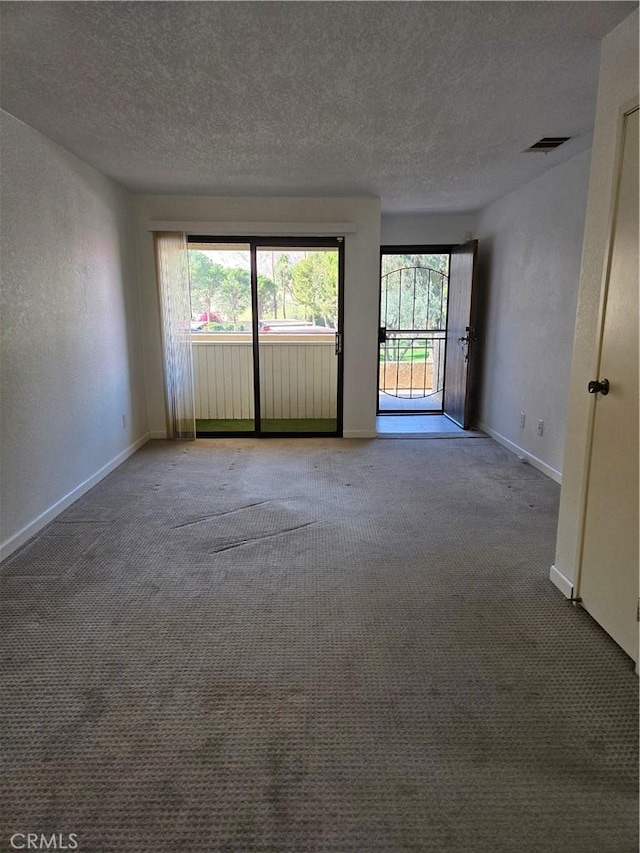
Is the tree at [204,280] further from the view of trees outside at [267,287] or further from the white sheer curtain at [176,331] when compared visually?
Answer: the white sheer curtain at [176,331]

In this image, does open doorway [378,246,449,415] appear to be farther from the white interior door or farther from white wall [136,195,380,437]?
the white interior door

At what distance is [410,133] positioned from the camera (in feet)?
9.68

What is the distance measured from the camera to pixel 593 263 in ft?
6.64

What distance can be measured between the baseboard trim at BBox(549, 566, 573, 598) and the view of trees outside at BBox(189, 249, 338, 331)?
402 centimetres

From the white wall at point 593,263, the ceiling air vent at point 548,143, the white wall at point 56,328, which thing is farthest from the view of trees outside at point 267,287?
the white wall at point 593,263

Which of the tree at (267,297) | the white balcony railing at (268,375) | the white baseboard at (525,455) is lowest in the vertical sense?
the white baseboard at (525,455)

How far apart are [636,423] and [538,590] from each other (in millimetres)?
965

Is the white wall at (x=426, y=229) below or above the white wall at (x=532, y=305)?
above

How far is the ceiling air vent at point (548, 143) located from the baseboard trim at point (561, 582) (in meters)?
2.64

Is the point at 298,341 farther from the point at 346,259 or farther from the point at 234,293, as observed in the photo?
the point at 346,259

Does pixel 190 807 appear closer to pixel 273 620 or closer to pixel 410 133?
pixel 273 620

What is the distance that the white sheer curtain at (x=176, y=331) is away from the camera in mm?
4664

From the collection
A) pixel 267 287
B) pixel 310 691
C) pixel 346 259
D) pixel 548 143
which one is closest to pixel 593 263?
pixel 548 143

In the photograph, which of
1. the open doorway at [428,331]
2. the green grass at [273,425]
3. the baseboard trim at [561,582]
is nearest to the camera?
the baseboard trim at [561,582]
